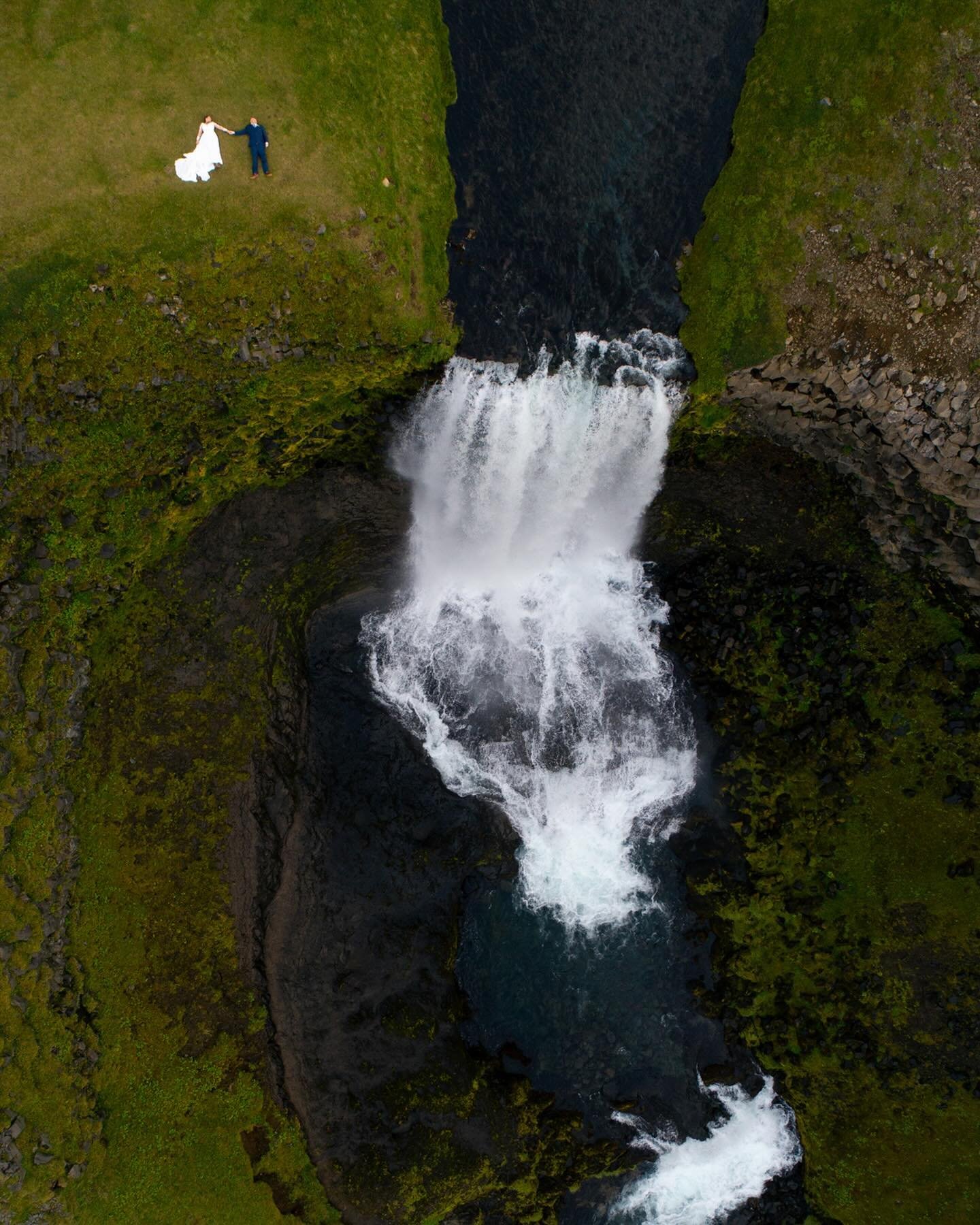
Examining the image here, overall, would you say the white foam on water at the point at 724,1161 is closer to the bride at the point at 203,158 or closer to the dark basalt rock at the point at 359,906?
the dark basalt rock at the point at 359,906

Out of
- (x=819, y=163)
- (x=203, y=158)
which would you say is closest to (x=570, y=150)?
(x=819, y=163)

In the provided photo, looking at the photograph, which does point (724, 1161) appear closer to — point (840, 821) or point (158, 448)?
point (840, 821)

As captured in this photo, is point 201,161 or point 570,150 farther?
point 570,150

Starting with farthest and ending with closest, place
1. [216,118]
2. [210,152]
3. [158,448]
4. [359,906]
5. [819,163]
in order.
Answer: [359,906] → [819,163] → [158,448] → [216,118] → [210,152]

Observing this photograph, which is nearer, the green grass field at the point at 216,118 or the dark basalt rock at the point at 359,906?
the green grass field at the point at 216,118

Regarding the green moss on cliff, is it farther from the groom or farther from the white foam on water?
the groom

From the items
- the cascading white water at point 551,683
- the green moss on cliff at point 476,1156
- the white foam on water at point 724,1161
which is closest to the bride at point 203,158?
the cascading white water at point 551,683
